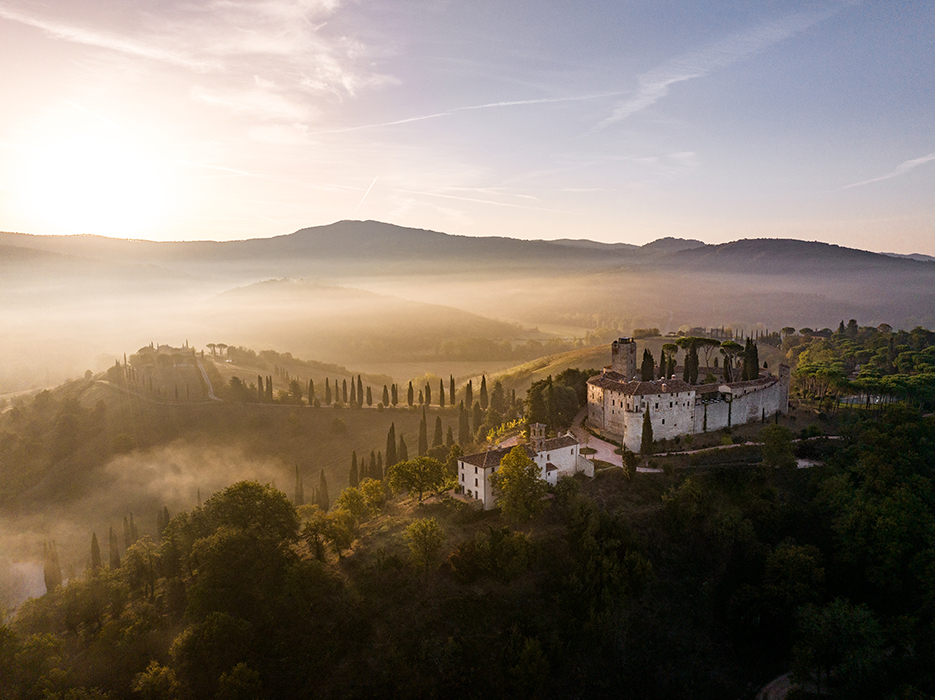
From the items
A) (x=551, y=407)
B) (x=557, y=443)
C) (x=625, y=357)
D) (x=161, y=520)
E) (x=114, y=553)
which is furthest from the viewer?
(x=161, y=520)

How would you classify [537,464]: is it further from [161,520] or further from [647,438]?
[161,520]

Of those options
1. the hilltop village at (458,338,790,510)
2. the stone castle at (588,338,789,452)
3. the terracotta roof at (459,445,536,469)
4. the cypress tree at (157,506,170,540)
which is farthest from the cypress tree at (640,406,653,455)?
the cypress tree at (157,506,170,540)

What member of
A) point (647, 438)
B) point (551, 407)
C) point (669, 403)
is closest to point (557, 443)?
point (647, 438)

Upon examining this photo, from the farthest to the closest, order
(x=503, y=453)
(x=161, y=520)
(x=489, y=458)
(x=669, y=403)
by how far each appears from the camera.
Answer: (x=161, y=520) → (x=669, y=403) → (x=503, y=453) → (x=489, y=458)

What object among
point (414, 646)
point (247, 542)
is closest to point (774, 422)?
point (414, 646)

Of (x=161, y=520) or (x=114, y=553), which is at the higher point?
(x=161, y=520)

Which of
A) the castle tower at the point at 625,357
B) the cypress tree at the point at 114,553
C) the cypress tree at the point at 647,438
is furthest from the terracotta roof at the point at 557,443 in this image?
the cypress tree at the point at 114,553

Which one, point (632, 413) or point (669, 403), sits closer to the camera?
point (632, 413)
